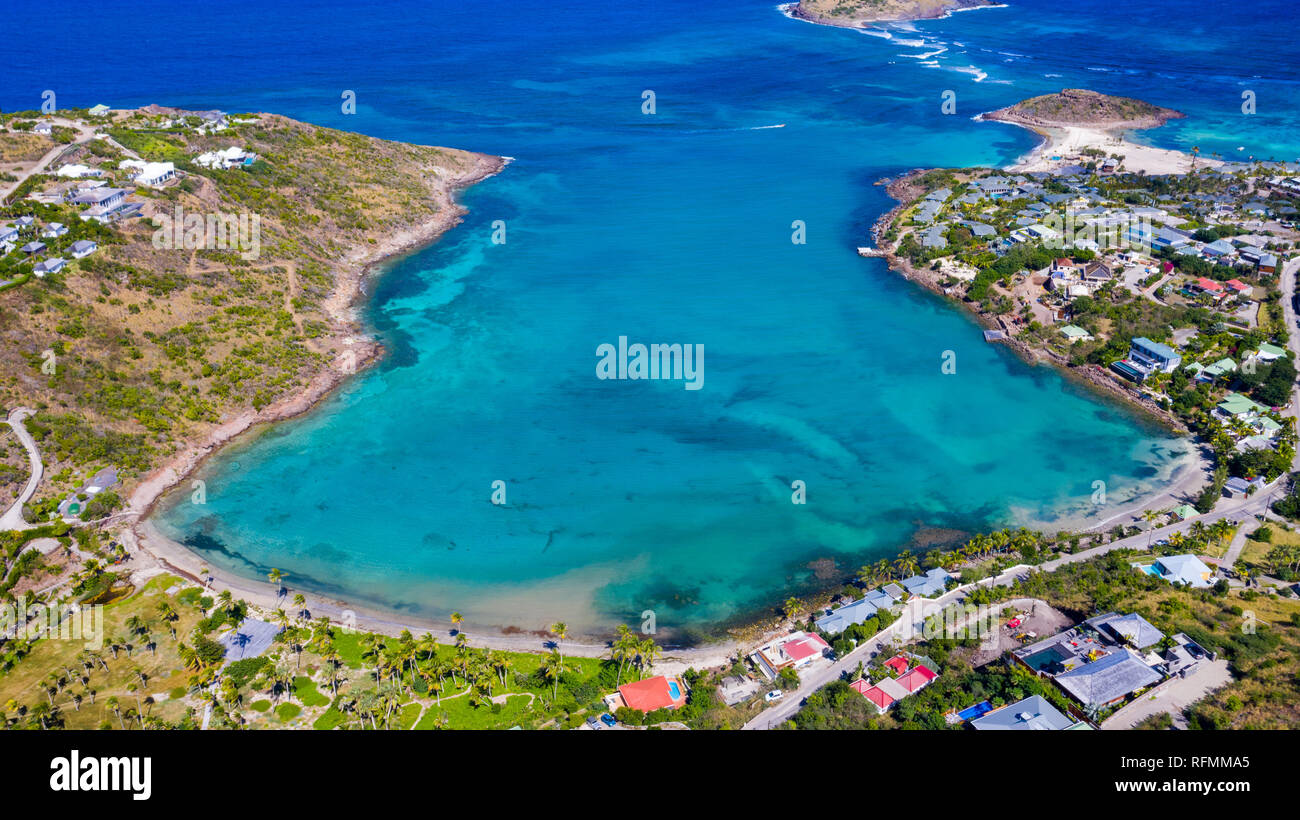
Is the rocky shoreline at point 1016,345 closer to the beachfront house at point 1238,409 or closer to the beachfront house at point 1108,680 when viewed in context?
the beachfront house at point 1238,409

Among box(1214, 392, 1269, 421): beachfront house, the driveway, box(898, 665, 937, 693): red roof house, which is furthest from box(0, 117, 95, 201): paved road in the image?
box(1214, 392, 1269, 421): beachfront house

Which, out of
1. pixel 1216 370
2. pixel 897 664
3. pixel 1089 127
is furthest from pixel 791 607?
pixel 1089 127

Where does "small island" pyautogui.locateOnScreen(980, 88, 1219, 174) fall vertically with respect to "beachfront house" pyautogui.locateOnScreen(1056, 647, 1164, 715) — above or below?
above

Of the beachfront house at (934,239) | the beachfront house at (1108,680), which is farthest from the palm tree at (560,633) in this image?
the beachfront house at (934,239)

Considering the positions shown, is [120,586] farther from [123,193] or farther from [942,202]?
[942,202]

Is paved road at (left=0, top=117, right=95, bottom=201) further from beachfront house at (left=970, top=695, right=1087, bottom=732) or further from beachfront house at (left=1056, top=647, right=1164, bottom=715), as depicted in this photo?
beachfront house at (left=1056, top=647, right=1164, bottom=715)
